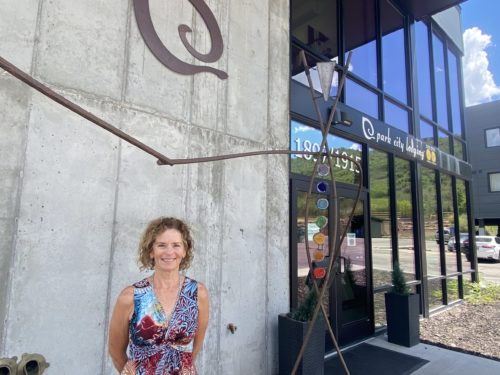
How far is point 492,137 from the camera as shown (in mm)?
22906

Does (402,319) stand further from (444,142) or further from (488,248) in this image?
(488,248)

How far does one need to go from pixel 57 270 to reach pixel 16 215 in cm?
44

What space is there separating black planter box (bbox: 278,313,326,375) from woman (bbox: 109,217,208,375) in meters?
1.99

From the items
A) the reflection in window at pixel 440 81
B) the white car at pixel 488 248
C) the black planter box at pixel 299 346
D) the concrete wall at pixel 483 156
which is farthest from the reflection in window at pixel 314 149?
the concrete wall at pixel 483 156

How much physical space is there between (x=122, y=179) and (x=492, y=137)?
26252 mm

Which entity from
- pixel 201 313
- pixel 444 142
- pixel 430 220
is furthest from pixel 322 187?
pixel 444 142

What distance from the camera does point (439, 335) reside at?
5.48 metres

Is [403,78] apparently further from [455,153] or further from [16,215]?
[16,215]

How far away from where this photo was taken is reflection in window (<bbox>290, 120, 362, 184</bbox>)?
4457 millimetres

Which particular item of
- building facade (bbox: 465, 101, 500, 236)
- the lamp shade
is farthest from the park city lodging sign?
building facade (bbox: 465, 101, 500, 236)

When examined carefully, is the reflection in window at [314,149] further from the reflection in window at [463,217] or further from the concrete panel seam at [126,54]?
the reflection in window at [463,217]

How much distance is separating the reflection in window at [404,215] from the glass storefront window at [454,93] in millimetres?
3371

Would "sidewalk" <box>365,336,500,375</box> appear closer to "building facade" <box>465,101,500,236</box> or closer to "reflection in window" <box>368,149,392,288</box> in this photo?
"reflection in window" <box>368,149,392,288</box>

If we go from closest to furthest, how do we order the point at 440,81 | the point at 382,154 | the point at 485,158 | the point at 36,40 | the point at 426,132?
the point at 36,40 < the point at 382,154 < the point at 426,132 < the point at 440,81 < the point at 485,158
